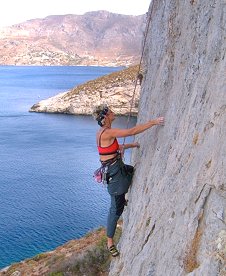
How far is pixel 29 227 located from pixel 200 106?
96.2 feet

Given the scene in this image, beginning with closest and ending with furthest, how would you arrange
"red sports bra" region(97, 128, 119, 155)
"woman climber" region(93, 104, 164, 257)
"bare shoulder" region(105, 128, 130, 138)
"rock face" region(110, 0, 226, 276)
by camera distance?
"rock face" region(110, 0, 226, 276) → "bare shoulder" region(105, 128, 130, 138) → "woman climber" region(93, 104, 164, 257) → "red sports bra" region(97, 128, 119, 155)

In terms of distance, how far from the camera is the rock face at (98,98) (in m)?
89.8

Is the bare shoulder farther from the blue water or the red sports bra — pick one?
the blue water

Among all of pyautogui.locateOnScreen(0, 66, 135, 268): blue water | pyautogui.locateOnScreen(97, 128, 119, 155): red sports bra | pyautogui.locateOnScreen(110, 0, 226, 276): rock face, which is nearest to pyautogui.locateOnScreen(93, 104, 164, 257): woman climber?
pyautogui.locateOnScreen(97, 128, 119, 155): red sports bra

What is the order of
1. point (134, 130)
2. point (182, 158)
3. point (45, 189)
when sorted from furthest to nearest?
1. point (45, 189)
2. point (134, 130)
3. point (182, 158)

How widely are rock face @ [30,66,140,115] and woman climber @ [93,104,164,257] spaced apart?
79.8m

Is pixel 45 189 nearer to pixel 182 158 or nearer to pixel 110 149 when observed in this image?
pixel 110 149

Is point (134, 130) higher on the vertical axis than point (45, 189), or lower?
higher

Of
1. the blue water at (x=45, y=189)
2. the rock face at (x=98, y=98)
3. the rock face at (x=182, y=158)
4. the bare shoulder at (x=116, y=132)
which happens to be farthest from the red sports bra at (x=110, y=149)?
the rock face at (x=98, y=98)

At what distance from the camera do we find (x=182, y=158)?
20.6 feet

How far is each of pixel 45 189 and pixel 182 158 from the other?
1436 inches

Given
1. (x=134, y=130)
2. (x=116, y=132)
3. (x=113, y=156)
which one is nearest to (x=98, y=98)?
(x=113, y=156)

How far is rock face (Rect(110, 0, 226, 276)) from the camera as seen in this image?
4969mm

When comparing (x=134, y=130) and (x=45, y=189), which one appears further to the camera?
(x=45, y=189)
